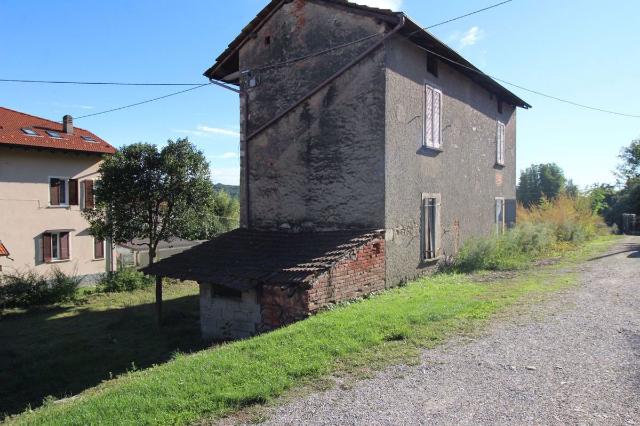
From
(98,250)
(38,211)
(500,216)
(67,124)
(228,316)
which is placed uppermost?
(67,124)

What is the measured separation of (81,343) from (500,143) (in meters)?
14.5

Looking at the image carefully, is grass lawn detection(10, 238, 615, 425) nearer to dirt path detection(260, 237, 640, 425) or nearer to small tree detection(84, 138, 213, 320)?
dirt path detection(260, 237, 640, 425)

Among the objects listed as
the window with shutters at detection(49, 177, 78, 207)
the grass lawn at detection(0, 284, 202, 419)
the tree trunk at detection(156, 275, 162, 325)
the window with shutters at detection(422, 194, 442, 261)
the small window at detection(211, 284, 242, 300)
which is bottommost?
the grass lawn at detection(0, 284, 202, 419)

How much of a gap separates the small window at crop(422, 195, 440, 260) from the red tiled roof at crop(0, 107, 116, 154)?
17.0 metres

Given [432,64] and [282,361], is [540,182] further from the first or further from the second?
[282,361]

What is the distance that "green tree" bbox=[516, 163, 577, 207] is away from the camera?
1973 inches

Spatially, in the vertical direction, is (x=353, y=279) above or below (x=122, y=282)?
above

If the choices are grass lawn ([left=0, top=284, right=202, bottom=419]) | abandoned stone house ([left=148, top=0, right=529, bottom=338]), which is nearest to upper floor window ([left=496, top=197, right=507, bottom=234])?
abandoned stone house ([left=148, top=0, right=529, bottom=338])

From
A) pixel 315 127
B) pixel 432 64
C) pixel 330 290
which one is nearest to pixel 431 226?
pixel 315 127

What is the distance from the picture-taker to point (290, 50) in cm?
1084

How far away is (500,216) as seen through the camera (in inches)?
627

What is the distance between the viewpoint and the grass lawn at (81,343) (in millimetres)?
8898

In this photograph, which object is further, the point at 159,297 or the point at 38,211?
the point at 38,211

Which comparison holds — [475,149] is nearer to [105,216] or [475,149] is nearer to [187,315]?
[187,315]
